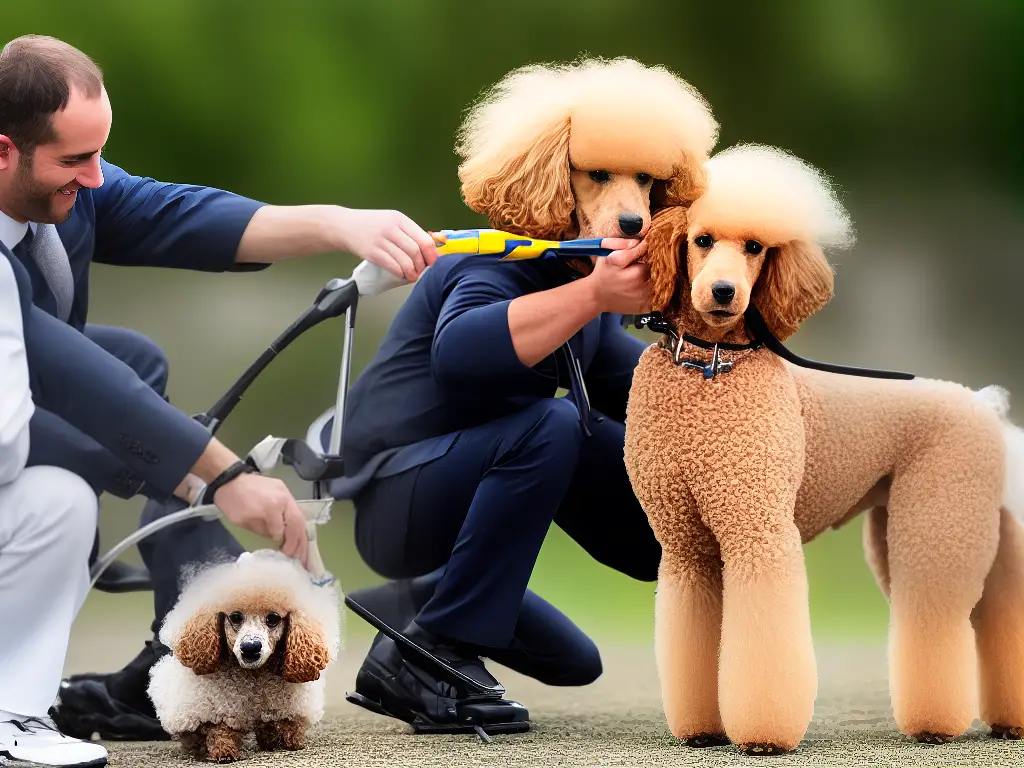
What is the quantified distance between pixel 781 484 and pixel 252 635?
633mm

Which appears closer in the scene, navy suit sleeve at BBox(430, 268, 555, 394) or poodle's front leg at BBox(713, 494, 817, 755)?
poodle's front leg at BBox(713, 494, 817, 755)

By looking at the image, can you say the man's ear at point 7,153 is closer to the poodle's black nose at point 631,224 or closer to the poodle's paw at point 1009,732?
the poodle's black nose at point 631,224

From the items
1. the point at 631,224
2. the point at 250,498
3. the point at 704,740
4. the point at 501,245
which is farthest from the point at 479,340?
the point at 704,740

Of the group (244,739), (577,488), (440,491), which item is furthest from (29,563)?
(577,488)

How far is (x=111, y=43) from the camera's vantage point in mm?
3043

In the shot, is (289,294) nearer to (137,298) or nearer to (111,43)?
(137,298)

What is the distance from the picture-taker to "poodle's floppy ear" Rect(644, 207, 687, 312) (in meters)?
1.36

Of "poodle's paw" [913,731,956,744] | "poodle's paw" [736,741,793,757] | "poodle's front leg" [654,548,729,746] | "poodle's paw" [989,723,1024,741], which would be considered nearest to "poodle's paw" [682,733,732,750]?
"poodle's front leg" [654,548,729,746]

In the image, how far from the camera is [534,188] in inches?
59.2

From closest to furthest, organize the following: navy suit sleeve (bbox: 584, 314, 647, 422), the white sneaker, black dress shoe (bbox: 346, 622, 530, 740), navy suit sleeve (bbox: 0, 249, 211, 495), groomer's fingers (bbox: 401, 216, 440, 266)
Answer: the white sneaker
navy suit sleeve (bbox: 0, 249, 211, 495)
groomer's fingers (bbox: 401, 216, 440, 266)
black dress shoe (bbox: 346, 622, 530, 740)
navy suit sleeve (bbox: 584, 314, 647, 422)

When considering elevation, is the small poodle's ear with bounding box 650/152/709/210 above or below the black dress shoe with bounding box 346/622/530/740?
above

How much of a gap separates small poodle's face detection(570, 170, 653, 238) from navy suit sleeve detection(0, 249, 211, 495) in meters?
0.54

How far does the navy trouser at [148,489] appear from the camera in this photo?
1422 mm

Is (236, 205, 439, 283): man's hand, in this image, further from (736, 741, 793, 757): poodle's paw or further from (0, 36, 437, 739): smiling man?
(736, 741, 793, 757): poodle's paw
